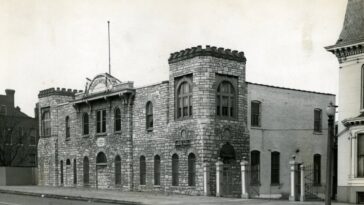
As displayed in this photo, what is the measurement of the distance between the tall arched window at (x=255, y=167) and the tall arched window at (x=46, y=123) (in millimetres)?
20736

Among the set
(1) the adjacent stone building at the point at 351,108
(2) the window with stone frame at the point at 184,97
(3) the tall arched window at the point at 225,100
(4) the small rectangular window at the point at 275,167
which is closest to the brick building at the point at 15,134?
(2) the window with stone frame at the point at 184,97

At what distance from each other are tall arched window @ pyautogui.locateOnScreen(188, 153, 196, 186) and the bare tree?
36272 millimetres

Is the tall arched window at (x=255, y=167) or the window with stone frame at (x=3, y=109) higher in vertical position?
the window with stone frame at (x=3, y=109)

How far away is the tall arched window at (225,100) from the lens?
104ft

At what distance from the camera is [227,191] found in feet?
103

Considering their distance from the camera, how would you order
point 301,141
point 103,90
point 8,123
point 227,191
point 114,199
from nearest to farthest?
point 114,199
point 227,191
point 301,141
point 103,90
point 8,123

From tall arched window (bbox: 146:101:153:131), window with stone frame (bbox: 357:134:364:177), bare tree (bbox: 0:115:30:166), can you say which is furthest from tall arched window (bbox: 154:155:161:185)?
bare tree (bbox: 0:115:30:166)

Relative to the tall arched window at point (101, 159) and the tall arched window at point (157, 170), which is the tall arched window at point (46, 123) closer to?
the tall arched window at point (101, 159)

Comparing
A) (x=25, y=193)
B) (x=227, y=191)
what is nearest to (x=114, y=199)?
(x=227, y=191)

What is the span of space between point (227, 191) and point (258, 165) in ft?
11.2

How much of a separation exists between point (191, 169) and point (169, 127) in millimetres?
3109

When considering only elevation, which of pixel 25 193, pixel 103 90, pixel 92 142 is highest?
pixel 103 90

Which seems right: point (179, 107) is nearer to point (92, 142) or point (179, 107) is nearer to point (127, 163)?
point (127, 163)

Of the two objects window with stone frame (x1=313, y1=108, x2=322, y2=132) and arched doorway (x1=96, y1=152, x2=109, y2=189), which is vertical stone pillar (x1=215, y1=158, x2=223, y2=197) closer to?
window with stone frame (x1=313, y1=108, x2=322, y2=132)
